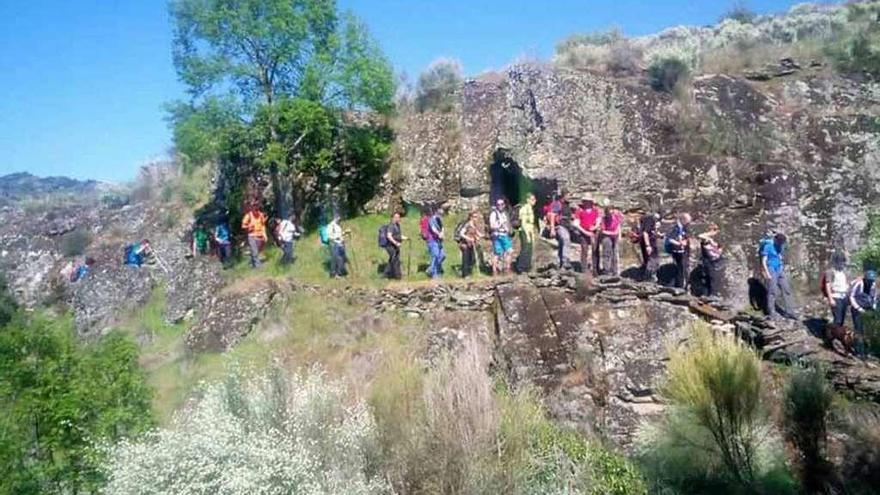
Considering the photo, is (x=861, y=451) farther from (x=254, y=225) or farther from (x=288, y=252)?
(x=254, y=225)

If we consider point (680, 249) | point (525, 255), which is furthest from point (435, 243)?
point (680, 249)

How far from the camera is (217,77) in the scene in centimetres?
1930

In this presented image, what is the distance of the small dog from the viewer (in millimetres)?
11789

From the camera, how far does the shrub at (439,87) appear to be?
21.7 meters

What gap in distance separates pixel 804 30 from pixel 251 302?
2017cm

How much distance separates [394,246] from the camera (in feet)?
52.2

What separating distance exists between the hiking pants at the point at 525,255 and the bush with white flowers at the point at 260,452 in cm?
758

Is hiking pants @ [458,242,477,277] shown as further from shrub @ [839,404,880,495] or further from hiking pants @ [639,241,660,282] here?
shrub @ [839,404,880,495]

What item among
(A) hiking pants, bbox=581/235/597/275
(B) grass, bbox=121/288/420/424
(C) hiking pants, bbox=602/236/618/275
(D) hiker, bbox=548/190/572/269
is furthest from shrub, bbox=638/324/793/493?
(D) hiker, bbox=548/190/572/269

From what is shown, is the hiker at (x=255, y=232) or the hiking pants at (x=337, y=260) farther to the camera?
the hiker at (x=255, y=232)

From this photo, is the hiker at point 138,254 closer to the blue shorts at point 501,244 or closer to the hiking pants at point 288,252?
the hiking pants at point 288,252

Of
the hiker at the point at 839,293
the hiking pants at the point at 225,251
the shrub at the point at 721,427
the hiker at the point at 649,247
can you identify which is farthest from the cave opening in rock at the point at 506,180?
the shrub at the point at 721,427

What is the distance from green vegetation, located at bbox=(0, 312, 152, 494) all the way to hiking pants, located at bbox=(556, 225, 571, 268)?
8300 millimetres

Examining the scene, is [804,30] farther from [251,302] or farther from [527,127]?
[251,302]
